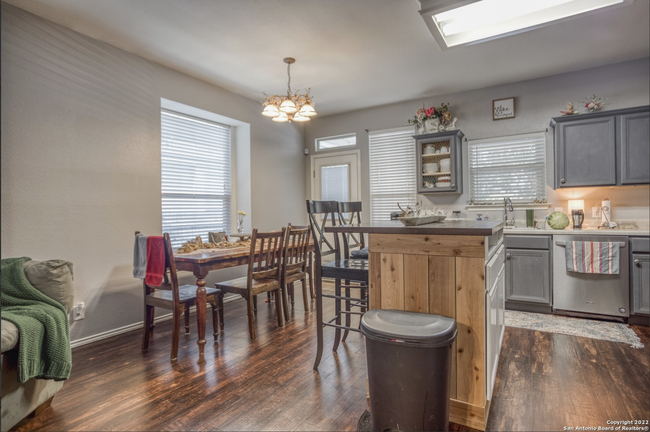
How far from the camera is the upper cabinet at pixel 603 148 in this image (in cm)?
363

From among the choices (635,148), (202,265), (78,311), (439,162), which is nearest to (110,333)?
(78,311)

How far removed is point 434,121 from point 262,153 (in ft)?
7.51

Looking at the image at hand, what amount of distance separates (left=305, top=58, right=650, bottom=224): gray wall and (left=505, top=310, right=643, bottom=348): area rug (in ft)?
3.82

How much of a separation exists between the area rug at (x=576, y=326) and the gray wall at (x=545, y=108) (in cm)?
117

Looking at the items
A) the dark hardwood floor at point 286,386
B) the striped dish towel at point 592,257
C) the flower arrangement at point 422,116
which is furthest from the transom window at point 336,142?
the dark hardwood floor at point 286,386

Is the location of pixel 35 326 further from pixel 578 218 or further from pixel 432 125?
pixel 578 218

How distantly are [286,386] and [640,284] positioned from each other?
338cm

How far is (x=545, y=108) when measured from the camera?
428 centimetres

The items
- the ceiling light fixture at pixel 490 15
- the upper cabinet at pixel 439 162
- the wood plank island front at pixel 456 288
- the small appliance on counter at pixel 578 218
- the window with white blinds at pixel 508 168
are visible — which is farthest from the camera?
the upper cabinet at pixel 439 162

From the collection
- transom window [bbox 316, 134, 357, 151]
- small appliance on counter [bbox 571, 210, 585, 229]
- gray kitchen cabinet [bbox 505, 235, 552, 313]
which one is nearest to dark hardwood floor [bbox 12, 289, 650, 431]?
gray kitchen cabinet [bbox 505, 235, 552, 313]

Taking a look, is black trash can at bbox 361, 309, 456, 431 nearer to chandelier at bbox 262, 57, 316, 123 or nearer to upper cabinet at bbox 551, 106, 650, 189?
chandelier at bbox 262, 57, 316, 123

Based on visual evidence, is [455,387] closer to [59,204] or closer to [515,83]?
[59,204]

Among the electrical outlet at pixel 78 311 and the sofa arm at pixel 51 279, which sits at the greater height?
the sofa arm at pixel 51 279

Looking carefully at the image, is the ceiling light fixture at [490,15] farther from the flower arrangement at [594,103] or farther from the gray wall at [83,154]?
the gray wall at [83,154]
